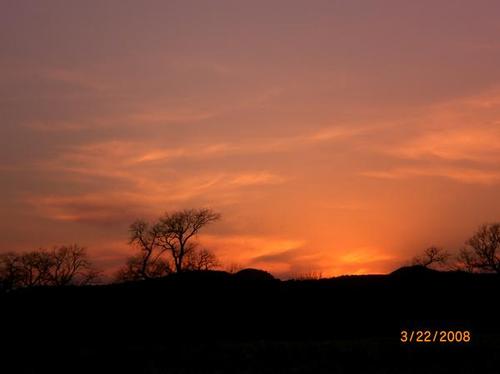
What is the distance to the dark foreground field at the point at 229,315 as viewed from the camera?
27.8 metres

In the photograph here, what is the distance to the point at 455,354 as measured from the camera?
2341cm

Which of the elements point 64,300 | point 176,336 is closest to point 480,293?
point 176,336

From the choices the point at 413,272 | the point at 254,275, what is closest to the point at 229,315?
the point at 254,275

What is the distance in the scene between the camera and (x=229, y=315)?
38.0 m

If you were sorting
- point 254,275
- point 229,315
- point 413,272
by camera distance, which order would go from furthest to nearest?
point 254,275 < point 413,272 < point 229,315

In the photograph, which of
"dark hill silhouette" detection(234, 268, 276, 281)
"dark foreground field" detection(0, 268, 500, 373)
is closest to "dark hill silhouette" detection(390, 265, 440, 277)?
"dark foreground field" detection(0, 268, 500, 373)

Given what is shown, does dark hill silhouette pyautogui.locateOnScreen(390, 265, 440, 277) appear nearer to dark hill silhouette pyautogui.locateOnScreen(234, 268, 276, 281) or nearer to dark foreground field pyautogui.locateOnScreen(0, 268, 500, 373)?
dark foreground field pyautogui.locateOnScreen(0, 268, 500, 373)

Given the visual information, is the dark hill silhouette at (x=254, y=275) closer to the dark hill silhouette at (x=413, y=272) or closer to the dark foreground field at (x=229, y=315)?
the dark foreground field at (x=229, y=315)

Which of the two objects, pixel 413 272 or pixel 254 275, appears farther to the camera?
pixel 254 275

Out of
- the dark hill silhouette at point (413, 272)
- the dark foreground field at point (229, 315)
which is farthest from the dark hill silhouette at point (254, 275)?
the dark hill silhouette at point (413, 272)

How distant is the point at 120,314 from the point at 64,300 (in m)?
4.59

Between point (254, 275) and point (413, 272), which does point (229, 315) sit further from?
point (413, 272)

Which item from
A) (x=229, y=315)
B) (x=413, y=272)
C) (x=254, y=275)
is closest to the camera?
(x=229, y=315)

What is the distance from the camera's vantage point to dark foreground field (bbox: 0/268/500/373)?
27781mm
